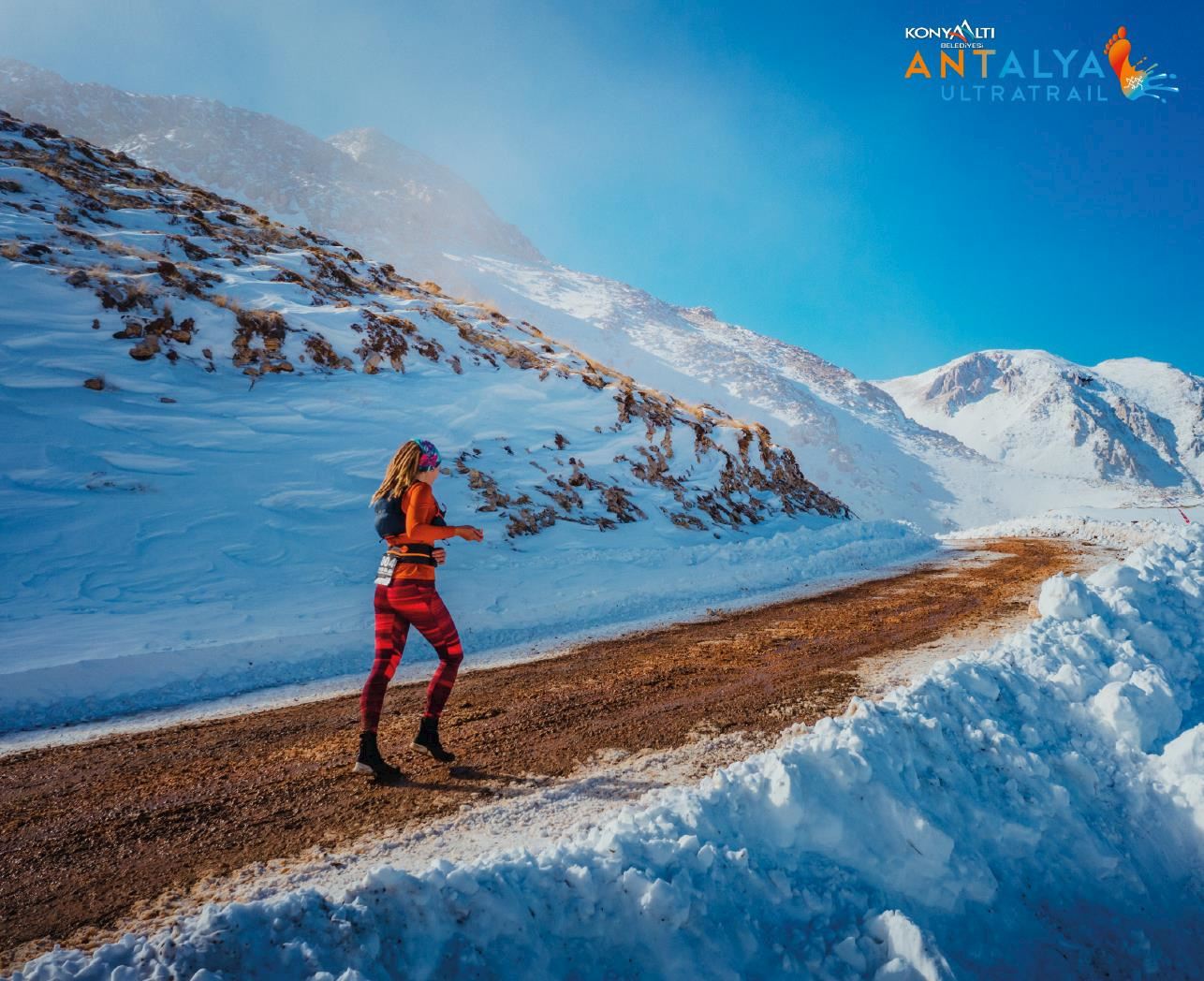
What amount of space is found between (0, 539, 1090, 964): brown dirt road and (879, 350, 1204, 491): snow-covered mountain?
122712 millimetres

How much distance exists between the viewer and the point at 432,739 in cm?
424

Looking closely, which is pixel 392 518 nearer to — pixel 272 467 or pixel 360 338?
pixel 272 467

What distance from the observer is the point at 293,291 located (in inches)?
634

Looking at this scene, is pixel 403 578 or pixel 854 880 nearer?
pixel 854 880

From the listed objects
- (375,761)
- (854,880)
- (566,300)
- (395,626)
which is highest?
(566,300)

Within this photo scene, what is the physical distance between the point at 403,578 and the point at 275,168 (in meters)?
104

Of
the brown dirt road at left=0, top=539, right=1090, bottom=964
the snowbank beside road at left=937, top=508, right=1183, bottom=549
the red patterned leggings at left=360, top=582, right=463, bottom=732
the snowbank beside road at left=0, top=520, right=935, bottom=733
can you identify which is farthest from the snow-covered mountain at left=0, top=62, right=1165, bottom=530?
the red patterned leggings at left=360, top=582, right=463, bottom=732

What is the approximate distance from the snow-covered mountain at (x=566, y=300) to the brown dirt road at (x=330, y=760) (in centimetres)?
3637

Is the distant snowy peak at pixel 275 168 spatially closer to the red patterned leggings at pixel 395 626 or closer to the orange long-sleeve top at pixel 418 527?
the orange long-sleeve top at pixel 418 527

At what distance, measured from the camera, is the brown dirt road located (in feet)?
9.80

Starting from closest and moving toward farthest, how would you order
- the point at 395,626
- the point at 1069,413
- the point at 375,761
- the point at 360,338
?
the point at 375,761 < the point at 395,626 < the point at 360,338 < the point at 1069,413

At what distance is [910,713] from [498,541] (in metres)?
8.30

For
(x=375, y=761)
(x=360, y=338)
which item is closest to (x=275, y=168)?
(x=360, y=338)

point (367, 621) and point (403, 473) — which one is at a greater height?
point (403, 473)
